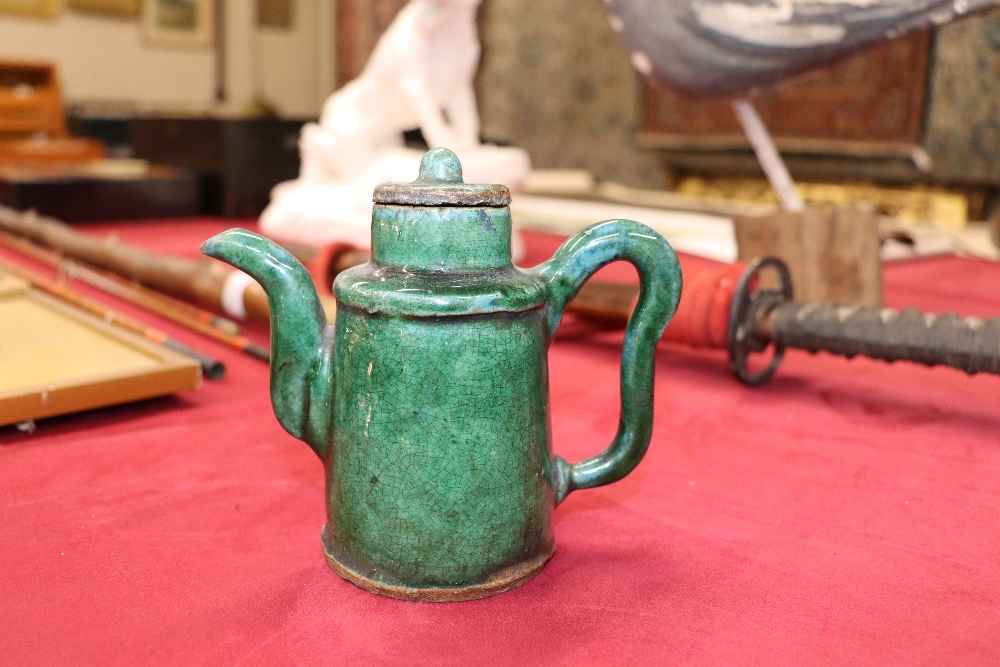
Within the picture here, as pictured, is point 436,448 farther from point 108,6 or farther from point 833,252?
point 108,6

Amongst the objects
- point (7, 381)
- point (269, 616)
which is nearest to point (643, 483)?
point (269, 616)

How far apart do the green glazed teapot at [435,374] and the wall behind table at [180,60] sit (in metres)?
5.62

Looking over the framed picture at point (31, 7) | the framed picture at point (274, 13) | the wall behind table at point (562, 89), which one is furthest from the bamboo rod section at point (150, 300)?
the framed picture at point (274, 13)

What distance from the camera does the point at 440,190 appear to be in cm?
64

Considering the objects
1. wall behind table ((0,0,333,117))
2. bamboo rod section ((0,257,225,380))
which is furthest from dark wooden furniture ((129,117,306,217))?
wall behind table ((0,0,333,117))

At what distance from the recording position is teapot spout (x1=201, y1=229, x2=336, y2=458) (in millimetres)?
674

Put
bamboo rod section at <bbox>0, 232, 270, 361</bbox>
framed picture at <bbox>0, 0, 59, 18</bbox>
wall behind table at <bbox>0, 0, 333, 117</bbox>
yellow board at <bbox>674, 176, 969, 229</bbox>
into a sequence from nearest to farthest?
bamboo rod section at <bbox>0, 232, 270, 361</bbox>, yellow board at <bbox>674, 176, 969, 229</bbox>, framed picture at <bbox>0, 0, 59, 18</bbox>, wall behind table at <bbox>0, 0, 333, 117</bbox>

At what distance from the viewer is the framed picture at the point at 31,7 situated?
5.37 m

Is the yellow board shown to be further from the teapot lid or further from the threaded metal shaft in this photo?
the teapot lid

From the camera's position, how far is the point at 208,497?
864 mm

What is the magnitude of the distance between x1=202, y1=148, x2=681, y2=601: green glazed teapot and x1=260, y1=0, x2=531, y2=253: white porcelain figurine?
1.59 m

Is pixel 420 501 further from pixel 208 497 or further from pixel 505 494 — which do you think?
pixel 208 497

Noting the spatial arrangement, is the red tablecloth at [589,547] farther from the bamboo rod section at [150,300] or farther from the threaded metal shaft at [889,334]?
the bamboo rod section at [150,300]

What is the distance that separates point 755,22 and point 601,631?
53.7 inches
